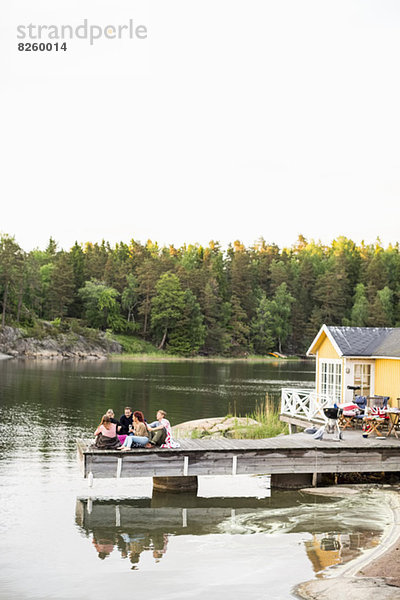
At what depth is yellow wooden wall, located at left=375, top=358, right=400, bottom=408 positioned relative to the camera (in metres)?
21.1

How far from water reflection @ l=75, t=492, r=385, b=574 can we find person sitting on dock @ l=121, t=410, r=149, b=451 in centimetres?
147

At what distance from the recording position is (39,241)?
117062 millimetres

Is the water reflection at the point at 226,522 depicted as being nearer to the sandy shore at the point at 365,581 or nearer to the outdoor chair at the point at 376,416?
the sandy shore at the point at 365,581

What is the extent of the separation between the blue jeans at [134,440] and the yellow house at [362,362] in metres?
8.49

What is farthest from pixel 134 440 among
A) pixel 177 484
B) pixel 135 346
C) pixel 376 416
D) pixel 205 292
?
pixel 205 292

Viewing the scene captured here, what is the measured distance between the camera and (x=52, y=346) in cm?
8562

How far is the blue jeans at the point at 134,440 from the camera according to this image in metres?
15.6

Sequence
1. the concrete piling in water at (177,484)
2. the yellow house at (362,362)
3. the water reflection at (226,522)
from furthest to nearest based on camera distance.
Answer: the yellow house at (362,362) → the concrete piling in water at (177,484) → the water reflection at (226,522)

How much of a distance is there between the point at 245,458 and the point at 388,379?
7423 mm

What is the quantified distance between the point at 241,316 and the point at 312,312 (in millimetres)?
14575

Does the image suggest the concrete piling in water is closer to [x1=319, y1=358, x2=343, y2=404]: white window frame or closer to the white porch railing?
the white porch railing

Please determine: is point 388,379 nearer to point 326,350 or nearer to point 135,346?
point 326,350

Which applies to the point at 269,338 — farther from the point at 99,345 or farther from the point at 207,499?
the point at 207,499

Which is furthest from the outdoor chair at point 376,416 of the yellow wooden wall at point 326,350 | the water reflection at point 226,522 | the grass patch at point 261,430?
the grass patch at point 261,430
